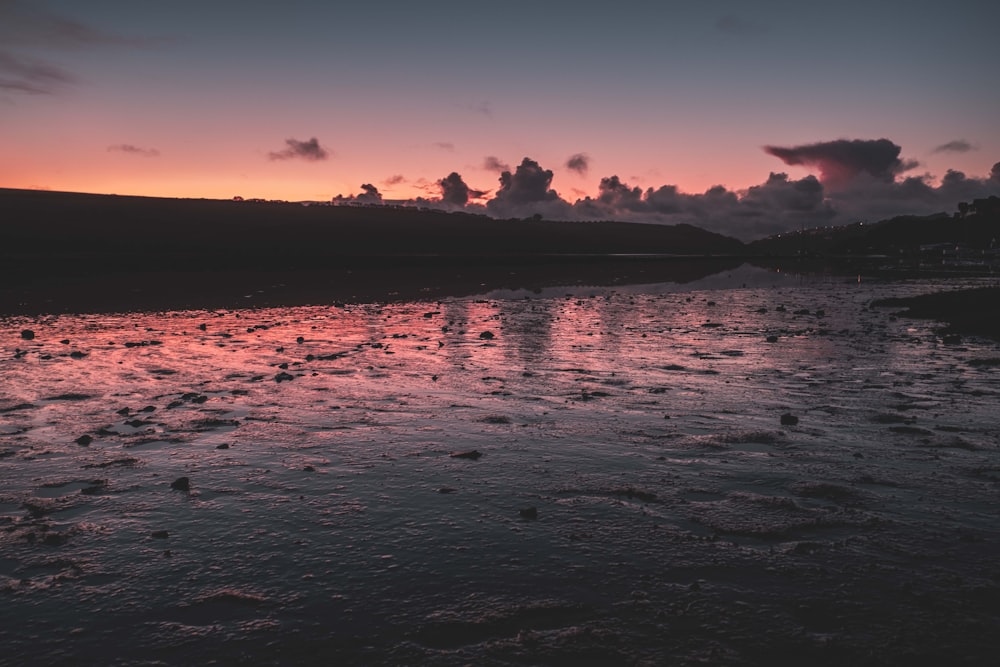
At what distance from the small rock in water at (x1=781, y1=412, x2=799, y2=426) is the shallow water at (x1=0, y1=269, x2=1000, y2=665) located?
1.32 feet

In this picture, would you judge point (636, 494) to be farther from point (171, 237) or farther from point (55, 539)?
point (171, 237)

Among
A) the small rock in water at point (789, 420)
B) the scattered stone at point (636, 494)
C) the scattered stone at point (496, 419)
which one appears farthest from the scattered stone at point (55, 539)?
the small rock in water at point (789, 420)

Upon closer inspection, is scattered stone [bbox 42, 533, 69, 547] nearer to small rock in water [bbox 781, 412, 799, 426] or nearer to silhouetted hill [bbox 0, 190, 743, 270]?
small rock in water [bbox 781, 412, 799, 426]

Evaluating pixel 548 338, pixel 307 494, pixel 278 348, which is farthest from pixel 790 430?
pixel 278 348

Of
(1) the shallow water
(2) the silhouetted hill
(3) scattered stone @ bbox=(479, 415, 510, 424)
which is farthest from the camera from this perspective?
(2) the silhouetted hill

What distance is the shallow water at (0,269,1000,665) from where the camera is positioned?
243 inches

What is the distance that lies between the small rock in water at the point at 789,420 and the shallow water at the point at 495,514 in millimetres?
403

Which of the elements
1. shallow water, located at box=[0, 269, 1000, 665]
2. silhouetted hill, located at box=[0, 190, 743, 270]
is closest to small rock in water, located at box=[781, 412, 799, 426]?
shallow water, located at box=[0, 269, 1000, 665]

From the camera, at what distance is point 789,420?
13.6 metres

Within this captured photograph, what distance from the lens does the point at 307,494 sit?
31.6 ft

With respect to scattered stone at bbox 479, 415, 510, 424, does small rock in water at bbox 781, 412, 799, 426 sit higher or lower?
higher

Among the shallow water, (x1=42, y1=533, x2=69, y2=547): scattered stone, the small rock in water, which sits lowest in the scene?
(x1=42, y1=533, x2=69, y2=547): scattered stone

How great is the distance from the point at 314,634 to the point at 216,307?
3452 cm

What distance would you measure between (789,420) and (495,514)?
752cm
